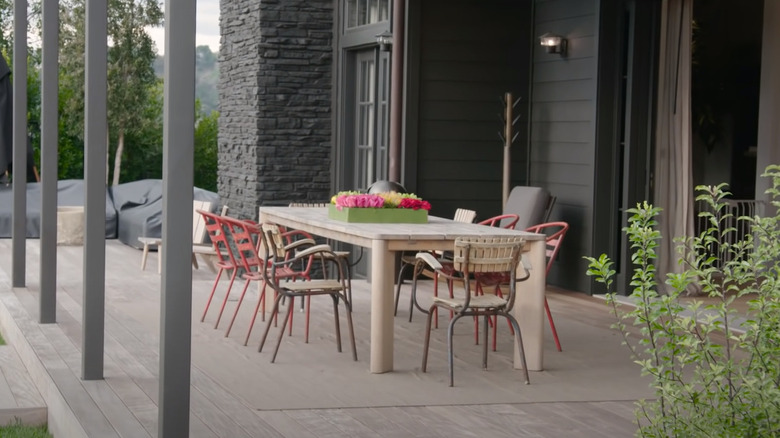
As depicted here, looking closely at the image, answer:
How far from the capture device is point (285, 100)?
10805 mm

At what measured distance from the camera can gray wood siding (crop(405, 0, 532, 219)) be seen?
991cm

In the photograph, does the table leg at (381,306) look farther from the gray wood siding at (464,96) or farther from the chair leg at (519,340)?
the gray wood siding at (464,96)

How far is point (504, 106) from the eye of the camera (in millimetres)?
10273

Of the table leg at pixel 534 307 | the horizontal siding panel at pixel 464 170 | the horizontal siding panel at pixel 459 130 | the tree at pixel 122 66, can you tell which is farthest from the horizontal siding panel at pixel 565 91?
the tree at pixel 122 66

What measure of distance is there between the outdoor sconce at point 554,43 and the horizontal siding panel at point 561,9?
8.1 inches

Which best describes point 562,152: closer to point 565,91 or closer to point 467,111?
point 565,91

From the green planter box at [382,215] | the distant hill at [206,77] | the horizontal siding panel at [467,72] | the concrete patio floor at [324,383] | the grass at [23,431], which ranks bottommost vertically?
the grass at [23,431]

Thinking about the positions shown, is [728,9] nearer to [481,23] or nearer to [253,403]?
[481,23]

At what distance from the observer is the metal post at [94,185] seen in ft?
17.2

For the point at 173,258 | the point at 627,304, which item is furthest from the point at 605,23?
the point at 173,258

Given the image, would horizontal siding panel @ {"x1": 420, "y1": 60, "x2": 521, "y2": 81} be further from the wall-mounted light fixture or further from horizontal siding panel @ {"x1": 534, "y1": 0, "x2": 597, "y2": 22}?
horizontal siding panel @ {"x1": 534, "y1": 0, "x2": 597, "y2": 22}

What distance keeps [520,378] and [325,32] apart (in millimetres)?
5574

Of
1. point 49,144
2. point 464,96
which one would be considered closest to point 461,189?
point 464,96

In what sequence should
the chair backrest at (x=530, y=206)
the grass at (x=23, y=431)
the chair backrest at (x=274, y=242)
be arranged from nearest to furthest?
the grass at (x=23, y=431) < the chair backrest at (x=274, y=242) < the chair backrest at (x=530, y=206)
